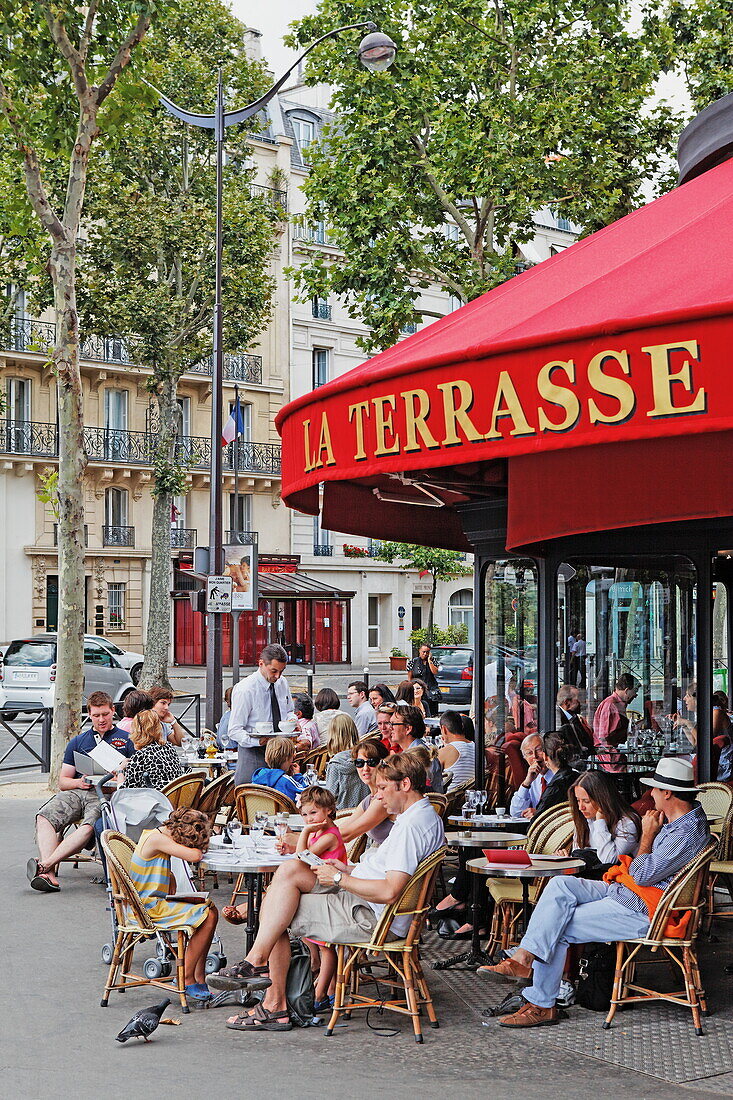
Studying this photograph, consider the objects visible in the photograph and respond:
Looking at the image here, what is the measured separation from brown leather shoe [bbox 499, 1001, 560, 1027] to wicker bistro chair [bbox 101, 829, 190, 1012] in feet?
5.44

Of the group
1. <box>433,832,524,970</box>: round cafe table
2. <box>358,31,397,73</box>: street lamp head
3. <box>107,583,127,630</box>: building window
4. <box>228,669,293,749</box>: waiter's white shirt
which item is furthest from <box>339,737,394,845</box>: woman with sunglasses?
<box>107,583,127,630</box>: building window

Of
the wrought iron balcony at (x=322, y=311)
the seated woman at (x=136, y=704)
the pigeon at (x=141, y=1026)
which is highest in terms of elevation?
the wrought iron balcony at (x=322, y=311)

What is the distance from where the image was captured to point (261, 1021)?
596 centimetres

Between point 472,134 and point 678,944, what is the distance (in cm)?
1500

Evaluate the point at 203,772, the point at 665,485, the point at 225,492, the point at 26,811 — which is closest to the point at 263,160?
the point at 225,492

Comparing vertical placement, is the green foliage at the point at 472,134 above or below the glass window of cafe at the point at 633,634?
above

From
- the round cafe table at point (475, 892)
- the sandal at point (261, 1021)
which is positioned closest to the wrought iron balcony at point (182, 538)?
the round cafe table at point (475, 892)

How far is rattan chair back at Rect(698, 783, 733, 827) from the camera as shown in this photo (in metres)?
7.93

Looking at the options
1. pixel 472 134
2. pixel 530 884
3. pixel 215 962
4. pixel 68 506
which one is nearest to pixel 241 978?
pixel 215 962

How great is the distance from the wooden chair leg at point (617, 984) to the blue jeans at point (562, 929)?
8 cm

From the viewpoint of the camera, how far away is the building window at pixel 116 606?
39.3 meters

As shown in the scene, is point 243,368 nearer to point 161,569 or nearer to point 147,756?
point 161,569

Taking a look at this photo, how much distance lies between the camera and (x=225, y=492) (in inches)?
1699

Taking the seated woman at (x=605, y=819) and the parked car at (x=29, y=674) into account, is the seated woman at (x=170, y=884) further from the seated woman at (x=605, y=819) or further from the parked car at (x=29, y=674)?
the parked car at (x=29, y=674)
